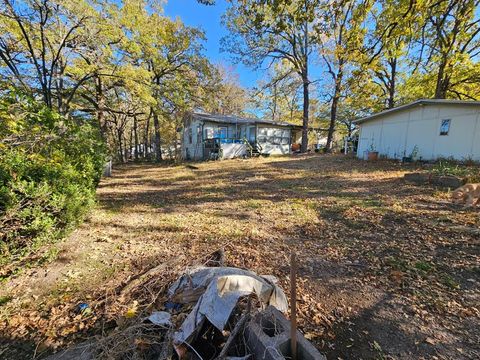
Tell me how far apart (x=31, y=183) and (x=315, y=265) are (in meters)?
3.93

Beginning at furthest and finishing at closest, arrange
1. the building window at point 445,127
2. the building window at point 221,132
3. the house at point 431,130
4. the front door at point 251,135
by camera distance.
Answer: the front door at point 251,135
the building window at point 221,132
the building window at point 445,127
the house at point 431,130

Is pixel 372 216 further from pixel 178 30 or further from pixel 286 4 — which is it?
pixel 178 30

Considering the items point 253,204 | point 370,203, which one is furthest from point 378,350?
point 370,203

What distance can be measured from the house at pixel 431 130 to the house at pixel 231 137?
334 inches

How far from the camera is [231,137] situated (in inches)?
799

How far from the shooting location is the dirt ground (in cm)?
217

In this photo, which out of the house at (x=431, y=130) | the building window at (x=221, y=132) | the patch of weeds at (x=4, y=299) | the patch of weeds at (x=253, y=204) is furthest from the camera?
the building window at (x=221, y=132)

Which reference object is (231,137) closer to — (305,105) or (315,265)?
(305,105)

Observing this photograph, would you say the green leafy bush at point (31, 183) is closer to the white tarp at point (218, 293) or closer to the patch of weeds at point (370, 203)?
the white tarp at point (218, 293)

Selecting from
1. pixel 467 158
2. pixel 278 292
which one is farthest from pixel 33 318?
pixel 467 158

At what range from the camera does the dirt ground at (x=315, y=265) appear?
85.5 inches

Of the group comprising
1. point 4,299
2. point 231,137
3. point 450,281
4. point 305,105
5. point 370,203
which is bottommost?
point 4,299

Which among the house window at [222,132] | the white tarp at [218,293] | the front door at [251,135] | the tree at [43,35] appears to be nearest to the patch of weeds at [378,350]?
the white tarp at [218,293]

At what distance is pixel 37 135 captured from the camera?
3365 millimetres
